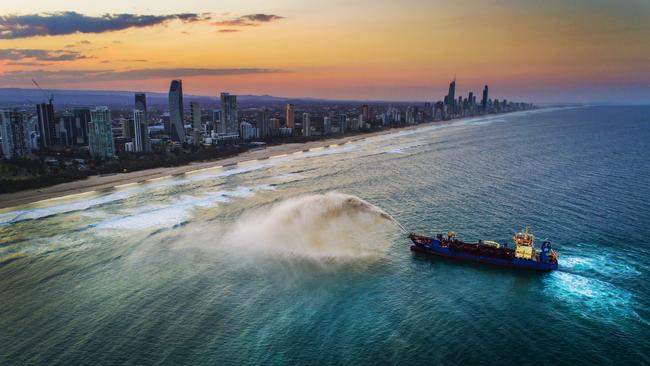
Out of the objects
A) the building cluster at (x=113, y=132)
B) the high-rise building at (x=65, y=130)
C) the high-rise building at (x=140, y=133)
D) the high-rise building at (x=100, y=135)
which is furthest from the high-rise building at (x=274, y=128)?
the high-rise building at (x=100, y=135)

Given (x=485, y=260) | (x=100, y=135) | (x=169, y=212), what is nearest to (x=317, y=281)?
(x=485, y=260)

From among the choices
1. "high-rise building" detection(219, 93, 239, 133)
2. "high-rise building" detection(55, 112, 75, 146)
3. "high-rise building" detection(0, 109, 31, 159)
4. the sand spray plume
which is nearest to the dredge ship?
the sand spray plume

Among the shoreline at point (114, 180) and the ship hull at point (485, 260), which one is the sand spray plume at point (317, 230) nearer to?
the ship hull at point (485, 260)

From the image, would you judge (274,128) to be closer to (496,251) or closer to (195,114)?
(195,114)

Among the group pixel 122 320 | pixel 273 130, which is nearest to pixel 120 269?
pixel 122 320

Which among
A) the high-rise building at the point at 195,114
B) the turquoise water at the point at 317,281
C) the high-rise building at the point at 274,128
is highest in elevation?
the high-rise building at the point at 195,114

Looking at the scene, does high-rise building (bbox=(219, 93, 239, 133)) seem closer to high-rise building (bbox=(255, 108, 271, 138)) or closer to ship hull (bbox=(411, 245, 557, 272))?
high-rise building (bbox=(255, 108, 271, 138))

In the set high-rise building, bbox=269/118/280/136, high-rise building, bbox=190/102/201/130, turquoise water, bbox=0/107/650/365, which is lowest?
turquoise water, bbox=0/107/650/365
